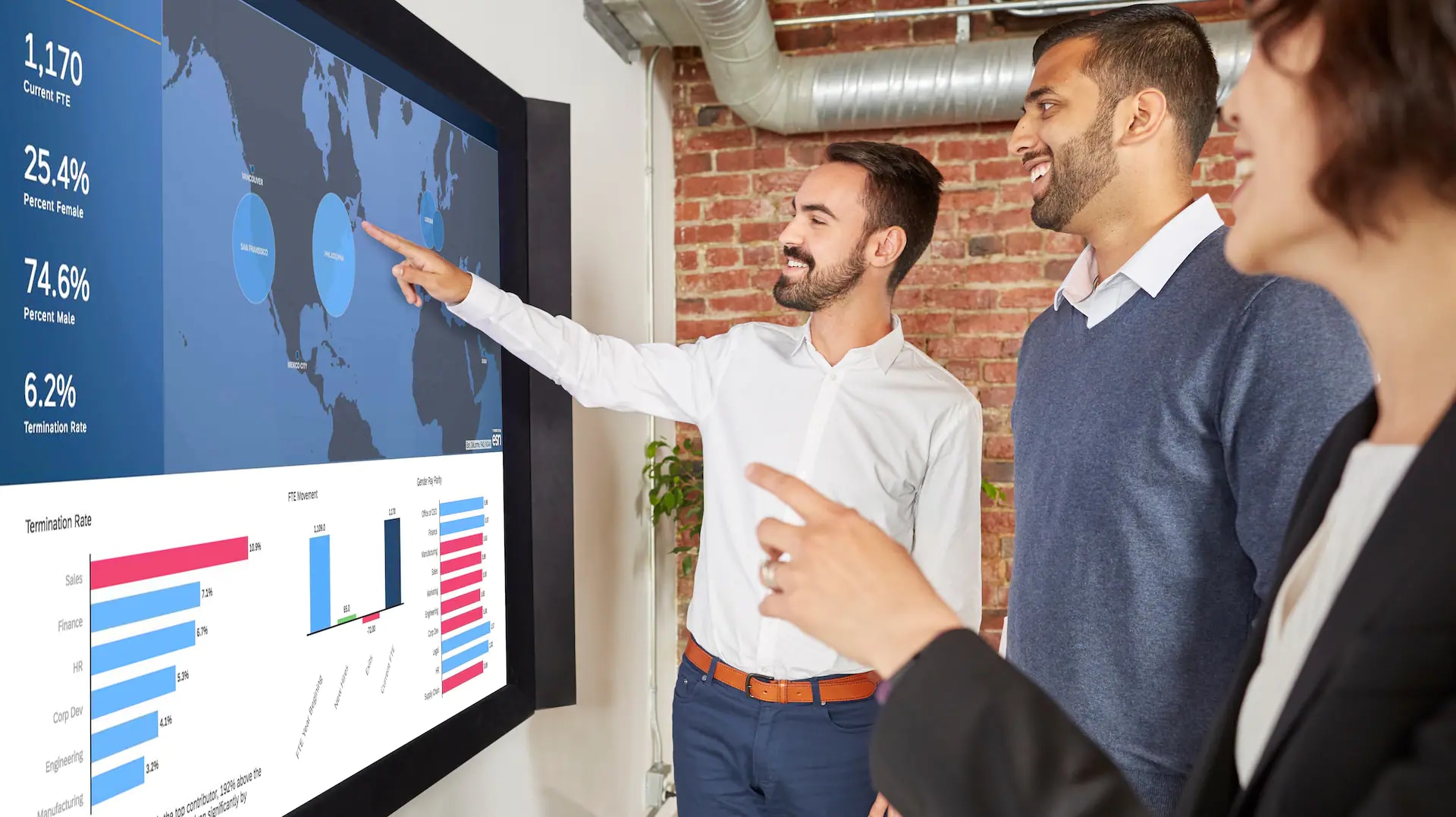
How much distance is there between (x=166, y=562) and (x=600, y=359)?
45.1 inches

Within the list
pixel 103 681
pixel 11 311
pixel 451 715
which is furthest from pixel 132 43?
pixel 451 715

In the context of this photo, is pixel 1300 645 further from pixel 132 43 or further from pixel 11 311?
pixel 132 43

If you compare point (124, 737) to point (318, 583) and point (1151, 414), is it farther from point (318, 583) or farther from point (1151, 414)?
point (1151, 414)

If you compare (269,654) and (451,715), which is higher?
(269,654)

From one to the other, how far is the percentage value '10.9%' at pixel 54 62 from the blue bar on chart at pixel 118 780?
2.31ft

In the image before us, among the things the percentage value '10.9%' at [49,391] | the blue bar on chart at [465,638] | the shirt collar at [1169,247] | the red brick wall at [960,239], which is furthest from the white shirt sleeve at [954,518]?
the percentage value '10.9%' at [49,391]

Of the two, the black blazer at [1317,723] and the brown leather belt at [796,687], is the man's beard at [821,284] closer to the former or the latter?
the brown leather belt at [796,687]

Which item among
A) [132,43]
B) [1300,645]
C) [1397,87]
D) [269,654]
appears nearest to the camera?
[1397,87]

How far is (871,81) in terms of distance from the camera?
302 cm

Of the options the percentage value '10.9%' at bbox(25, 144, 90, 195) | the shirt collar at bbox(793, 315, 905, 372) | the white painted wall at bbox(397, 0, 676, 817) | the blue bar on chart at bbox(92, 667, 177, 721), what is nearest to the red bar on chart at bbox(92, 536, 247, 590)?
the blue bar on chart at bbox(92, 667, 177, 721)

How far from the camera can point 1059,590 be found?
1375 mm

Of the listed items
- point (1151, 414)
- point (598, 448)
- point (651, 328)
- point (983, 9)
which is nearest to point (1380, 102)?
point (1151, 414)

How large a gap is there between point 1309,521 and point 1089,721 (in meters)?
0.72

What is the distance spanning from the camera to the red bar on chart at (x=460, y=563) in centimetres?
152
